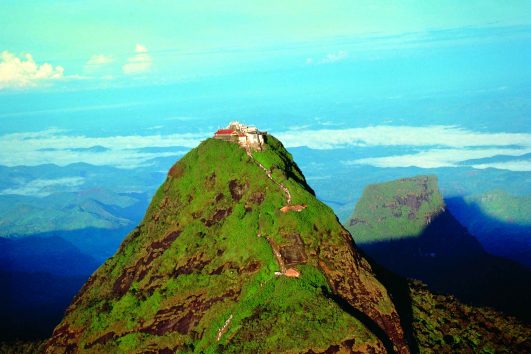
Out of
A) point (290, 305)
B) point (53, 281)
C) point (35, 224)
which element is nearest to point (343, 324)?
point (290, 305)

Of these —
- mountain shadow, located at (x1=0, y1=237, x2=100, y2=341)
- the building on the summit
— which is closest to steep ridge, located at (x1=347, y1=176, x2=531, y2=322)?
the building on the summit

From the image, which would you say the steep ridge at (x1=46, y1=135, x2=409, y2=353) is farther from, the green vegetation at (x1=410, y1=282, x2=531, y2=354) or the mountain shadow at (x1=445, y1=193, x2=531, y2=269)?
the mountain shadow at (x1=445, y1=193, x2=531, y2=269)

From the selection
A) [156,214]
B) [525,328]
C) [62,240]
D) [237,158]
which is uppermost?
[237,158]

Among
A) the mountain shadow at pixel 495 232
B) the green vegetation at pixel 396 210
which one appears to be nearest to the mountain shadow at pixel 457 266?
the green vegetation at pixel 396 210

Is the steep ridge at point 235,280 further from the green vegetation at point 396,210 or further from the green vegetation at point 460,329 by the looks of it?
the green vegetation at point 396,210

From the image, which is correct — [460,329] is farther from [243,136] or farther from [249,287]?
[243,136]

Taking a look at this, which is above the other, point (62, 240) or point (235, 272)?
point (235, 272)

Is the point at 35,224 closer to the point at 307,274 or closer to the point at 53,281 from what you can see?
the point at 53,281
